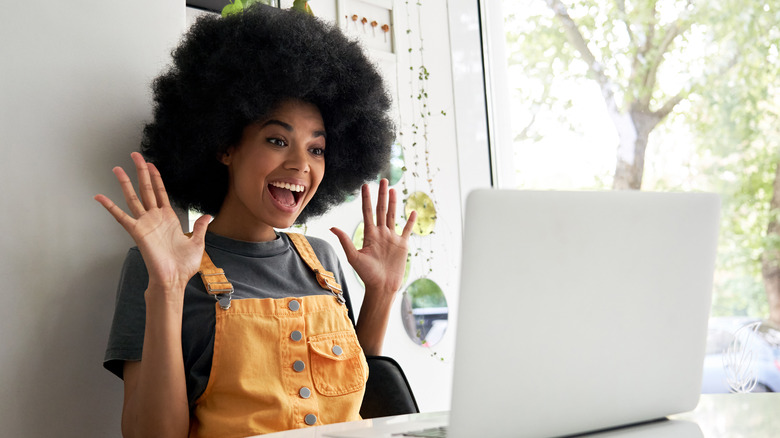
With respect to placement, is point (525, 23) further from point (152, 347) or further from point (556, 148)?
point (152, 347)

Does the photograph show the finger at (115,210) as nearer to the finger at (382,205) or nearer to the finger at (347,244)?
the finger at (347,244)

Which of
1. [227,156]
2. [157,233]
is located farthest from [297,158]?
[157,233]

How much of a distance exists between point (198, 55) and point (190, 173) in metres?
0.27

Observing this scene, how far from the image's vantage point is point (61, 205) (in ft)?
4.28

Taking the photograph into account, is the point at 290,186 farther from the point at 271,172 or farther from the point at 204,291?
the point at 204,291

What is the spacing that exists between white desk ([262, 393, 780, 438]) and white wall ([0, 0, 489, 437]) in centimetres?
53

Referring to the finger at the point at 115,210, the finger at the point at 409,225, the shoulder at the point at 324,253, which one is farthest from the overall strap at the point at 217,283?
the finger at the point at 409,225

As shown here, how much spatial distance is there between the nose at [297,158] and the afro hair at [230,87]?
10cm

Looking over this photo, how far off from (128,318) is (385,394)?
1.96ft

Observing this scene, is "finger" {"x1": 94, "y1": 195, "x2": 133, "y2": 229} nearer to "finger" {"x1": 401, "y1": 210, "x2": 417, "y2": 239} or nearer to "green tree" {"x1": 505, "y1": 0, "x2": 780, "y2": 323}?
"finger" {"x1": 401, "y1": 210, "x2": 417, "y2": 239}

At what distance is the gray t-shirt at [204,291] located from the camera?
4.26ft

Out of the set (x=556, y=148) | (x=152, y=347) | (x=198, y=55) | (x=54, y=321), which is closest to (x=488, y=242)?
(x=152, y=347)

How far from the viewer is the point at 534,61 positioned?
3.54m

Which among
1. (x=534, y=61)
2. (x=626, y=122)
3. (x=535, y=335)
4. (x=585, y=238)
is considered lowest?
(x=535, y=335)
